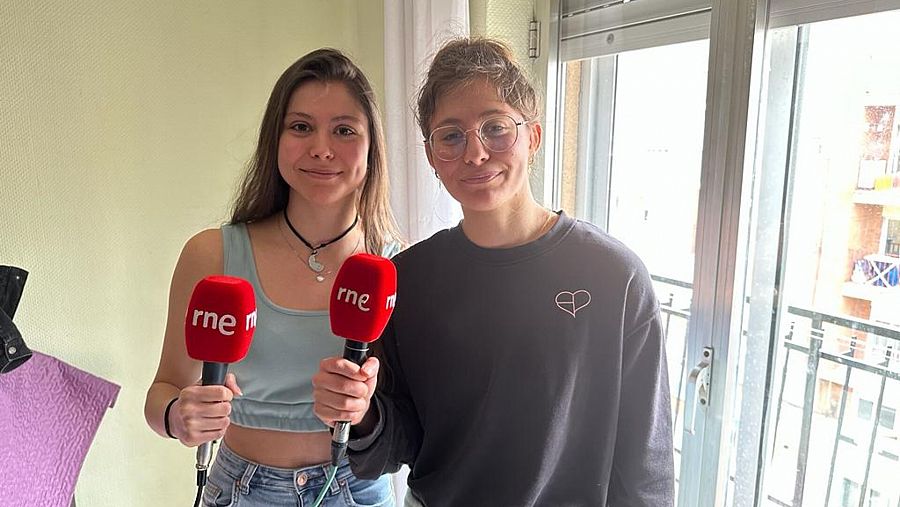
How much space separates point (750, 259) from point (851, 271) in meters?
0.18

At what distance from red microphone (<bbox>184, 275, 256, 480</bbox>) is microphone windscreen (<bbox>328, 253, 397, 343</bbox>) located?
0.37 ft

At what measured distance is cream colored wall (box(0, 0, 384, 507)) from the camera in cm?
170

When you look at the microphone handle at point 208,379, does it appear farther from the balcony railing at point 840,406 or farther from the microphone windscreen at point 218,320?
the balcony railing at point 840,406

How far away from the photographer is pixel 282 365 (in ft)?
3.67

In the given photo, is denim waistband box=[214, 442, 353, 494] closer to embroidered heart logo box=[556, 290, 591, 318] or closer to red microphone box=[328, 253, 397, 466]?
red microphone box=[328, 253, 397, 466]

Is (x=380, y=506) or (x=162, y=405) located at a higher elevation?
(x=162, y=405)

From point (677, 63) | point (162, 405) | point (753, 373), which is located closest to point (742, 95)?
point (677, 63)

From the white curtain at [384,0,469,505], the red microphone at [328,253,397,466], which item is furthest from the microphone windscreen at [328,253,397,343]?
the white curtain at [384,0,469,505]

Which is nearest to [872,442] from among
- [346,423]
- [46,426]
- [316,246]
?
[346,423]

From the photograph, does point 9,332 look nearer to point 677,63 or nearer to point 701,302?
point 701,302

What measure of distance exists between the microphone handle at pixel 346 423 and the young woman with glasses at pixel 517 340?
0.28 feet

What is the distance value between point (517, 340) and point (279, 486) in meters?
0.49

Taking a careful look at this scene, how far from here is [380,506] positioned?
1.17m

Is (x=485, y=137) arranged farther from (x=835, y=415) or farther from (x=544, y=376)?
(x=835, y=415)
